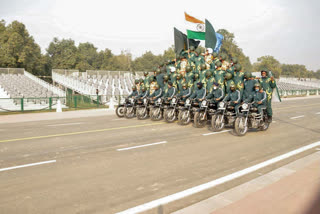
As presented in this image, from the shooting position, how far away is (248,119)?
38.8ft

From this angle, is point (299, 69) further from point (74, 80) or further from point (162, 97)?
point (162, 97)

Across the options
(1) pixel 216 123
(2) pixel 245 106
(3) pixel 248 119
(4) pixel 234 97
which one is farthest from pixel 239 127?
(4) pixel 234 97

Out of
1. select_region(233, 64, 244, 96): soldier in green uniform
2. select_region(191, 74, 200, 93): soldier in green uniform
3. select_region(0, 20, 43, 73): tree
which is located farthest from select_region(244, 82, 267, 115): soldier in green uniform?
select_region(0, 20, 43, 73): tree

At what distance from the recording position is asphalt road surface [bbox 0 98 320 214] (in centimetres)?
491

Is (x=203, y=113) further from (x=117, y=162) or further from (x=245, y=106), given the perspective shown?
(x=117, y=162)

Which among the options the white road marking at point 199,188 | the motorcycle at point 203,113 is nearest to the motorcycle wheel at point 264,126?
the motorcycle at point 203,113

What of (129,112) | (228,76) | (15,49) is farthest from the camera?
(15,49)

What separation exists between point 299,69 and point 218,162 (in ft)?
552

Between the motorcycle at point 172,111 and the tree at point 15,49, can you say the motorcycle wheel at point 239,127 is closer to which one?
the motorcycle at point 172,111

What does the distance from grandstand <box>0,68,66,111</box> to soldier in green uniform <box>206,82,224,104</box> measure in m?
14.6

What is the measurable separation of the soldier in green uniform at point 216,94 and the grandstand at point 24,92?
14595mm

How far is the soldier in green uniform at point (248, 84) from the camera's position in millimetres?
12188

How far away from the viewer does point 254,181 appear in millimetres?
5605

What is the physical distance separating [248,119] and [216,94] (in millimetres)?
1767
